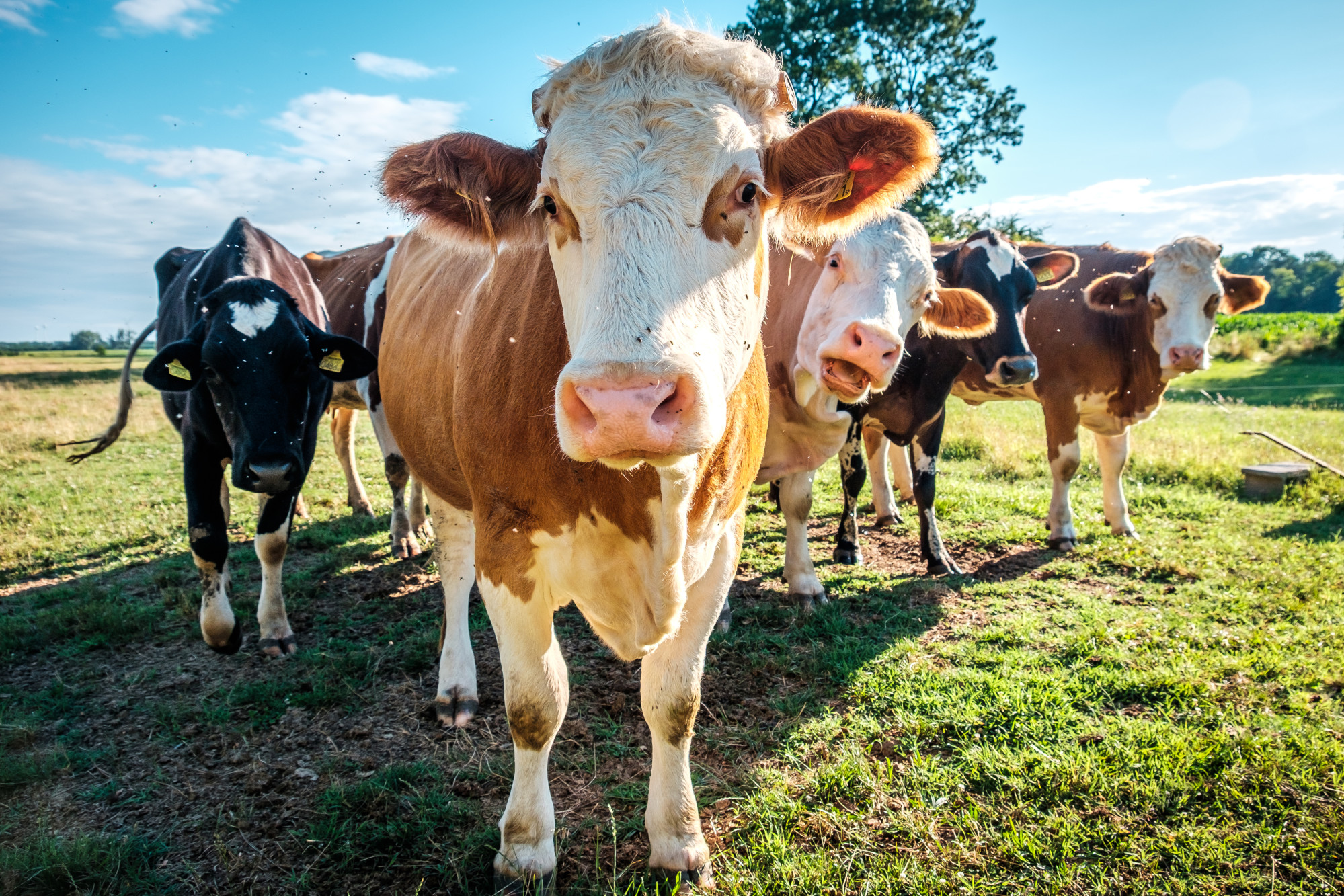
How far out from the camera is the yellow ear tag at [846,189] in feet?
7.93

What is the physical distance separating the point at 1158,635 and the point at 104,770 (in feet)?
19.7

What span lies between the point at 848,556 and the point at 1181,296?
415 centimetres

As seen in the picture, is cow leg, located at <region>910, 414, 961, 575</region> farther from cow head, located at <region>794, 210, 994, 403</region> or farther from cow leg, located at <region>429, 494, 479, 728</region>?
cow leg, located at <region>429, 494, 479, 728</region>

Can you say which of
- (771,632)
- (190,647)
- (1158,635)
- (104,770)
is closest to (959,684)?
(771,632)

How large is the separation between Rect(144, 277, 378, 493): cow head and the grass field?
1.31 m

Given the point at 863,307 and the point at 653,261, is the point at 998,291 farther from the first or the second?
the point at 653,261

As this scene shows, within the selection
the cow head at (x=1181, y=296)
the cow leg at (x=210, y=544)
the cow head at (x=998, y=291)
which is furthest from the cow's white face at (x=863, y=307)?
the cow leg at (x=210, y=544)

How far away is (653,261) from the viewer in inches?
70.6

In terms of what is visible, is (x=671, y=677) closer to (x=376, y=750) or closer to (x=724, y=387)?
(x=724, y=387)

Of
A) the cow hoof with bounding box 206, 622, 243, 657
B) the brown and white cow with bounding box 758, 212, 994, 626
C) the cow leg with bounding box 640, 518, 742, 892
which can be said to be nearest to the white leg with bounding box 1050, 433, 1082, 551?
the brown and white cow with bounding box 758, 212, 994, 626

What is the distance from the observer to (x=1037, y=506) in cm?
797

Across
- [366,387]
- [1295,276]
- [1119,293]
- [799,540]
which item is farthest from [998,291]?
[1295,276]

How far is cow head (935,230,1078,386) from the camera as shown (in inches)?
228

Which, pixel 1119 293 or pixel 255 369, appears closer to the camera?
pixel 255 369
